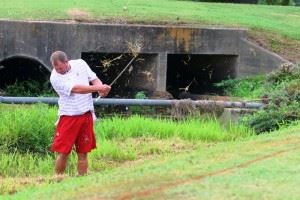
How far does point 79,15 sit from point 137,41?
1.91 metres

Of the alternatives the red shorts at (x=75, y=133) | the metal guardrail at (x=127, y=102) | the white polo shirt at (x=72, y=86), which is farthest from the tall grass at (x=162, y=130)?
the white polo shirt at (x=72, y=86)

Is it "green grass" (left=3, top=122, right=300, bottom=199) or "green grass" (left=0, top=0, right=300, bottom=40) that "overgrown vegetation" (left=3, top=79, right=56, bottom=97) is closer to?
"green grass" (left=0, top=0, right=300, bottom=40)

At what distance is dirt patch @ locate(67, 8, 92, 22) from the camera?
1917 cm

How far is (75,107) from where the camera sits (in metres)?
9.16

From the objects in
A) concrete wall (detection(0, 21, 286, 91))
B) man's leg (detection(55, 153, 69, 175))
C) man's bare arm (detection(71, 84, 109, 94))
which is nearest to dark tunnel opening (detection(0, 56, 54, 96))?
concrete wall (detection(0, 21, 286, 91))

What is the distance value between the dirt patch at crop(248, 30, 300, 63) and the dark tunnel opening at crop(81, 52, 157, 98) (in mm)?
2790

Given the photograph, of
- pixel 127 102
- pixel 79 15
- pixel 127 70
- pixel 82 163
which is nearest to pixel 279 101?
pixel 127 102

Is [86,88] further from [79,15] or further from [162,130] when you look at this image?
[79,15]

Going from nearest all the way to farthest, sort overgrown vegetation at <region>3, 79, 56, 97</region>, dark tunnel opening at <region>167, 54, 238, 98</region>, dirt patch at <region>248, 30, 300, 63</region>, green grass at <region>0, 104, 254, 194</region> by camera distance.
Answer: green grass at <region>0, 104, 254, 194</region>
overgrown vegetation at <region>3, 79, 56, 97</region>
dirt patch at <region>248, 30, 300, 63</region>
dark tunnel opening at <region>167, 54, 238, 98</region>

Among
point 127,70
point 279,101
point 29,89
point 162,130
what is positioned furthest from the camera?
point 127,70

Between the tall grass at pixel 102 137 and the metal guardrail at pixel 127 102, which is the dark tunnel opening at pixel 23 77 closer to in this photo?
the metal guardrail at pixel 127 102

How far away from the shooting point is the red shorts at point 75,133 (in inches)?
362

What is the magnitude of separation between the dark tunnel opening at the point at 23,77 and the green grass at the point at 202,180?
32.0 ft

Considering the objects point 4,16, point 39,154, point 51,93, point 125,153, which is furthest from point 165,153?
point 4,16
